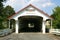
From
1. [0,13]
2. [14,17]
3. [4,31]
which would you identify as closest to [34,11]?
[14,17]

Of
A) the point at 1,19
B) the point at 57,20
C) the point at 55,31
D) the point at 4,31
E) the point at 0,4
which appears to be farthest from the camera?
the point at 57,20

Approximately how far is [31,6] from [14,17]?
3.85m

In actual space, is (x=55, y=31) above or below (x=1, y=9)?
below

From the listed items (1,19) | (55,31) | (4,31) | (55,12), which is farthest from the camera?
(55,12)

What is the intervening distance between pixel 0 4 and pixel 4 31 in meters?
15.0

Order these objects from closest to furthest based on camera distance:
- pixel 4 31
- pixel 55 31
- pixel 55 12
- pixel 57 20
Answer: pixel 4 31
pixel 55 31
pixel 57 20
pixel 55 12

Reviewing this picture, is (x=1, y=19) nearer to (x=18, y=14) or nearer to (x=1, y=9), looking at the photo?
(x=1, y=9)

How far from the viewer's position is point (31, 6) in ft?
124

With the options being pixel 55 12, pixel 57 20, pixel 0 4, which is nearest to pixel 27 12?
pixel 0 4

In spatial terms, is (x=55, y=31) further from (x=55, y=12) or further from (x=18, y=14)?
(x=55, y=12)

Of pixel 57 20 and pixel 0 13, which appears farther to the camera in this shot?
pixel 57 20

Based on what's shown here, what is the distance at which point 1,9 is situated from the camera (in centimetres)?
4700

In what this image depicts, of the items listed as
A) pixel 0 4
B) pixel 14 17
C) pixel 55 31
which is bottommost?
pixel 55 31

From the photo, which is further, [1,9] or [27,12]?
[1,9]
